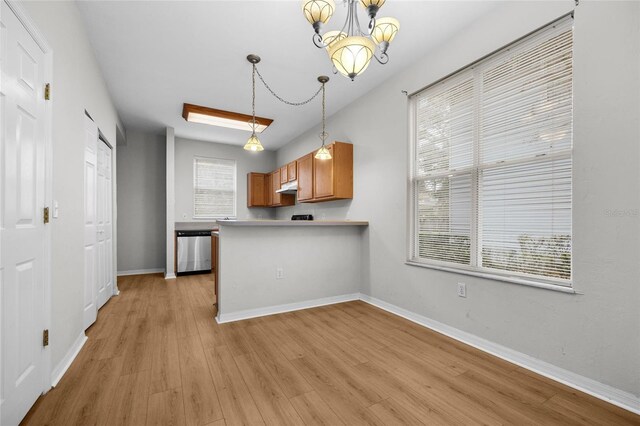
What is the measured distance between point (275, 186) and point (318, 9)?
15.3 ft

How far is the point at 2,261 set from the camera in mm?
1309

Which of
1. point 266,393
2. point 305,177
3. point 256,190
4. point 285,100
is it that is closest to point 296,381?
point 266,393

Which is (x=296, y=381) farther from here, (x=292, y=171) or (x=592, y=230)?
(x=292, y=171)

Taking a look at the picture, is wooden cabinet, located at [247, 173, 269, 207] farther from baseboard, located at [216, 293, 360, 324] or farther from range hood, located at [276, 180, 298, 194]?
baseboard, located at [216, 293, 360, 324]

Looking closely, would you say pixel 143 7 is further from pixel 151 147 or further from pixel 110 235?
pixel 151 147

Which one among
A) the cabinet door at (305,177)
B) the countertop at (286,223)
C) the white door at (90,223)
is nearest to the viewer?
the white door at (90,223)

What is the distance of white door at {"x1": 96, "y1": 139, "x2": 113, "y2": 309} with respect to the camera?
10.9 feet

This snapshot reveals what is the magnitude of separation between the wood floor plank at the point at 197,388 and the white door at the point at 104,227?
1779mm

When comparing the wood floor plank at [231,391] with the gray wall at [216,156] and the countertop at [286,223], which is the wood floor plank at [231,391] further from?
the gray wall at [216,156]

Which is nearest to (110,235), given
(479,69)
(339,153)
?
(339,153)

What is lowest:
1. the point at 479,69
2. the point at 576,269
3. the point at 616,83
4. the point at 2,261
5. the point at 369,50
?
the point at 576,269

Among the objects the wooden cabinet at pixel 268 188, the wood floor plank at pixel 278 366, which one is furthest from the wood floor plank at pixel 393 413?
the wooden cabinet at pixel 268 188

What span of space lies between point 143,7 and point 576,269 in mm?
3866

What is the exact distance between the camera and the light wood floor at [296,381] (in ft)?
5.09
